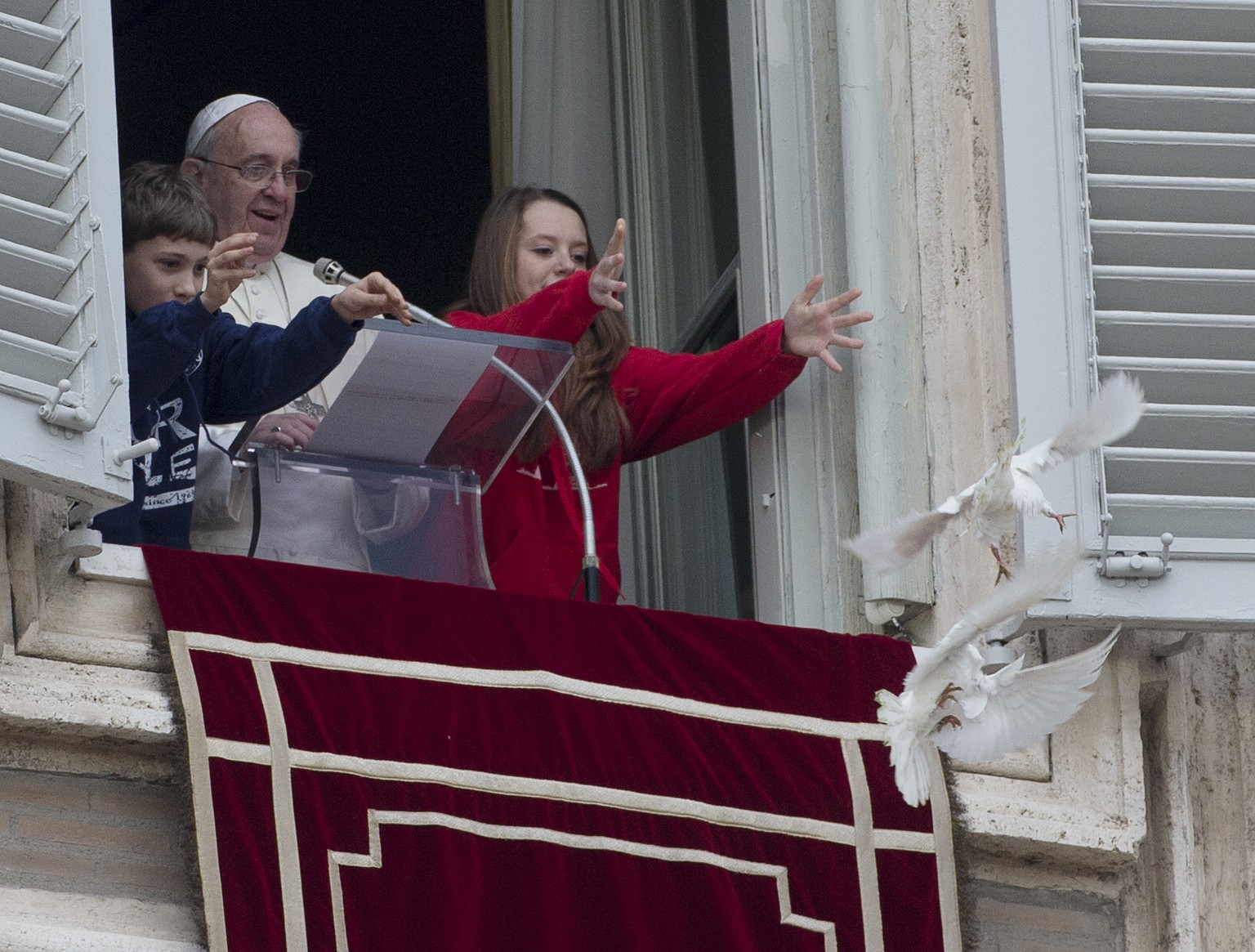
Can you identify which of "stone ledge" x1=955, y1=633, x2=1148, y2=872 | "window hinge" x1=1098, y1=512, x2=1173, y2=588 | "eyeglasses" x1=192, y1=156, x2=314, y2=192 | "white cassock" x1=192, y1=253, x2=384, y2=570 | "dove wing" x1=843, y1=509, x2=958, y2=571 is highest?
"eyeglasses" x1=192, y1=156, x2=314, y2=192

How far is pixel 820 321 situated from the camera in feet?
14.5

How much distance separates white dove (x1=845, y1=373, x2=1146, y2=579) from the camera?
3.53 metres

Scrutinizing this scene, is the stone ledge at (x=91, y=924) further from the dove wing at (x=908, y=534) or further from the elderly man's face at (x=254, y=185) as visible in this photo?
the elderly man's face at (x=254, y=185)

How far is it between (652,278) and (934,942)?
7.19 feet

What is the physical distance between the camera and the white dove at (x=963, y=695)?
336 centimetres

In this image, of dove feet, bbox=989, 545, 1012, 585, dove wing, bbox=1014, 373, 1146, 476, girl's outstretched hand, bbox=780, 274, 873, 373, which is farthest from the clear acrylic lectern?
dove wing, bbox=1014, 373, 1146, 476

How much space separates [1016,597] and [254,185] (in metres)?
2.23

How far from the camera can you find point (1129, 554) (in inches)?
161

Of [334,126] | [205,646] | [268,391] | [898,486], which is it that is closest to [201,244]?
[268,391]

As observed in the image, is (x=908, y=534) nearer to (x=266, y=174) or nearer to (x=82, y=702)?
(x=82, y=702)

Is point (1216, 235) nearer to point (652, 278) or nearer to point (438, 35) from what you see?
point (652, 278)

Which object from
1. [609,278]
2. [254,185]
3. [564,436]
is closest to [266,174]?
[254,185]

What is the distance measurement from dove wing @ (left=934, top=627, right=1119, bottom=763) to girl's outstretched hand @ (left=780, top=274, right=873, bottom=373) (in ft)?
3.09

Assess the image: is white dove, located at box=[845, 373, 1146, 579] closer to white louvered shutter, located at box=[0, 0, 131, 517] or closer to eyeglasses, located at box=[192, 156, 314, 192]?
white louvered shutter, located at box=[0, 0, 131, 517]
